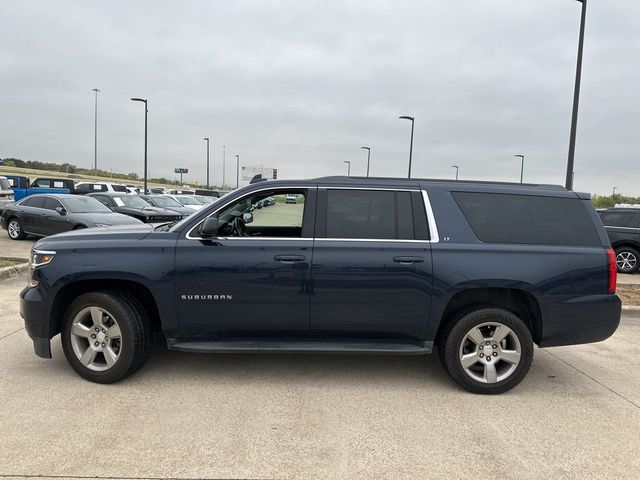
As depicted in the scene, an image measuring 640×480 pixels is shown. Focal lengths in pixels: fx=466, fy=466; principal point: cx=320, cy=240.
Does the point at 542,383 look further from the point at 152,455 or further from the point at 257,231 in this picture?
the point at 152,455

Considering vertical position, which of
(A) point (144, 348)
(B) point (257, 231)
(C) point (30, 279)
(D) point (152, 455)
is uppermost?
(B) point (257, 231)

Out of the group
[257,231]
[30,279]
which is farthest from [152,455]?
[257,231]

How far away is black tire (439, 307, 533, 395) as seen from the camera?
13.0 ft

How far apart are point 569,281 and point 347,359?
7.22 ft

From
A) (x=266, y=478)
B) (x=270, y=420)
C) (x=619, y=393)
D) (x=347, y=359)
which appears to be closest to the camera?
(x=266, y=478)

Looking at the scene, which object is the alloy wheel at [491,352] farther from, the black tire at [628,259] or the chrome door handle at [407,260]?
the black tire at [628,259]

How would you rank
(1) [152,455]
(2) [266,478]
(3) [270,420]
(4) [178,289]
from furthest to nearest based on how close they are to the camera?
(4) [178,289], (3) [270,420], (1) [152,455], (2) [266,478]

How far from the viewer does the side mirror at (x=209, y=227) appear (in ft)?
12.5

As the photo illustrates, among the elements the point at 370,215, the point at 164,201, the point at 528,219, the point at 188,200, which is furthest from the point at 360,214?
the point at 188,200

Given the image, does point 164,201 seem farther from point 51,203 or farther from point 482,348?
point 482,348

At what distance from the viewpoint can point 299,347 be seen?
3.96m

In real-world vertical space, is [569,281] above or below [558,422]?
above

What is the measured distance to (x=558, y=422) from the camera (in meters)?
3.59

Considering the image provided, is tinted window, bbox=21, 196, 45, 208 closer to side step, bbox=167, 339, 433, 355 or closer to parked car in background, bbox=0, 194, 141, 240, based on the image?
parked car in background, bbox=0, 194, 141, 240
